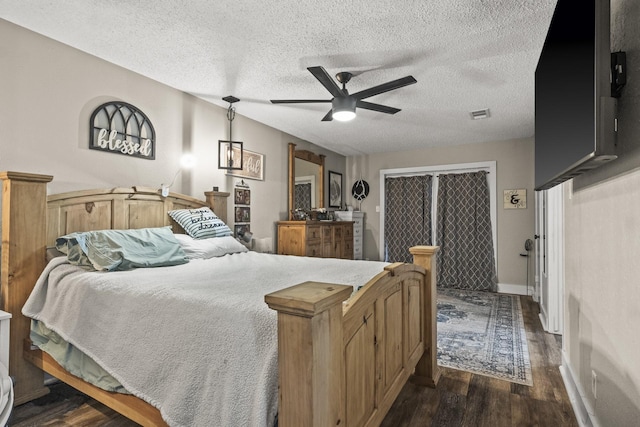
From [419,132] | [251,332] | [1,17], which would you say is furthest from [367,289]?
[419,132]

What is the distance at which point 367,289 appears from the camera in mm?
1354

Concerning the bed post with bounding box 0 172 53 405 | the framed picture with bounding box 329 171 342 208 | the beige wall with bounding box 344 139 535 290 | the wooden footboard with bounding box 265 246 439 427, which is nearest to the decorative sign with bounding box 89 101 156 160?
the bed post with bounding box 0 172 53 405

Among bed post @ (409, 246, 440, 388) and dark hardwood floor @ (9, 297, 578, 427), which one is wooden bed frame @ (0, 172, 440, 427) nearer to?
bed post @ (409, 246, 440, 388)

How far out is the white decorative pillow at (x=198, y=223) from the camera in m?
2.91

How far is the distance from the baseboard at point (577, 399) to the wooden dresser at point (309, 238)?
271 cm

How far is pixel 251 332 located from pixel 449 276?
4.78m

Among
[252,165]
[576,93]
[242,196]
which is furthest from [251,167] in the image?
[576,93]

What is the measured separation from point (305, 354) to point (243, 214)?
3176 mm

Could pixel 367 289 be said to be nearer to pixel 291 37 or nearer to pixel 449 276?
pixel 291 37

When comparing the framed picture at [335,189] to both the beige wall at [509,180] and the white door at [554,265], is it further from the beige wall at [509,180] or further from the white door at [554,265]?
the white door at [554,265]

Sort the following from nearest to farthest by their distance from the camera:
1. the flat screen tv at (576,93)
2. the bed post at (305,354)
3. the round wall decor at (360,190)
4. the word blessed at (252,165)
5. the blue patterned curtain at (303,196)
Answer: the bed post at (305,354) < the flat screen tv at (576,93) < the word blessed at (252,165) < the blue patterned curtain at (303,196) < the round wall decor at (360,190)

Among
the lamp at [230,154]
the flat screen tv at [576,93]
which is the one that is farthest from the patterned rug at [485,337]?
the lamp at [230,154]

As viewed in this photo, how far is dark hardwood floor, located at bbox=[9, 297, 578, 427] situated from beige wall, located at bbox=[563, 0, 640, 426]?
0.27 meters

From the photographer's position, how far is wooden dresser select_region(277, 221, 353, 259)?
13.8ft
